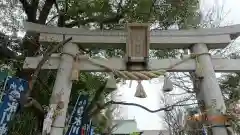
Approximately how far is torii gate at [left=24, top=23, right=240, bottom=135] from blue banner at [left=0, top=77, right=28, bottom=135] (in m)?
0.35

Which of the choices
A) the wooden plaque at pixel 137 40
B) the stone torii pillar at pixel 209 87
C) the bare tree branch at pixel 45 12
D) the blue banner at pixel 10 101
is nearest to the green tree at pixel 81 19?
the bare tree branch at pixel 45 12

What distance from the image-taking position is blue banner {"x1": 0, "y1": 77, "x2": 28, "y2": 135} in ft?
14.9

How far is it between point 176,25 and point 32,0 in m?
3.48

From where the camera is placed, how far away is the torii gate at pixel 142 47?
4.87 m

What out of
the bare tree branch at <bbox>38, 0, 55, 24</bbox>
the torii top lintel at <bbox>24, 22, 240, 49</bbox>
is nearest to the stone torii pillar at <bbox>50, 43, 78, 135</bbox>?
the torii top lintel at <bbox>24, 22, 240, 49</bbox>

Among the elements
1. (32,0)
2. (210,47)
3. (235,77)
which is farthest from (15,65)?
(235,77)

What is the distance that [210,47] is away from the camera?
535 centimetres

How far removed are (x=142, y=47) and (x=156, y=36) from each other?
0.41 meters

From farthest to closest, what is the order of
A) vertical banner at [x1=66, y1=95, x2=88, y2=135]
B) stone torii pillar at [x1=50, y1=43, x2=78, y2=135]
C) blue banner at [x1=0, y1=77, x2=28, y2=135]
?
vertical banner at [x1=66, y1=95, x2=88, y2=135], blue banner at [x1=0, y1=77, x2=28, y2=135], stone torii pillar at [x1=50, y1=43, x2=78, y2=135]

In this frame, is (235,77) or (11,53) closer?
(11,53)

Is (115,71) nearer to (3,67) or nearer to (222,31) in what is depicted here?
(222,31)

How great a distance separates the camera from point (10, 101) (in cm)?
473

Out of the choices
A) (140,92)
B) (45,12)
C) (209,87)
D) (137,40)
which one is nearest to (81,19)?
(45,12)

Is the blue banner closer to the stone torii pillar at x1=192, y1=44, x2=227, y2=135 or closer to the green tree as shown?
the green tree
